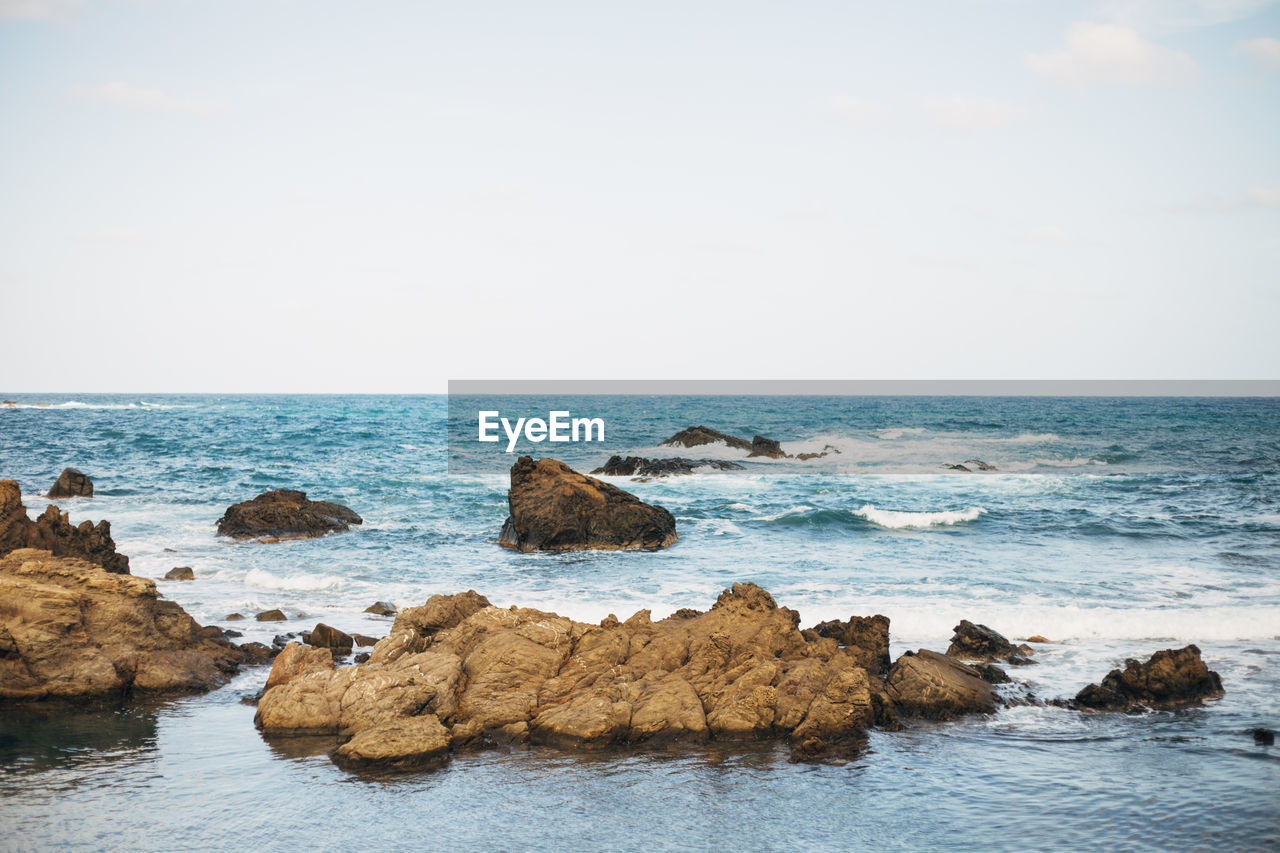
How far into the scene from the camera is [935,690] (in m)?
11.3

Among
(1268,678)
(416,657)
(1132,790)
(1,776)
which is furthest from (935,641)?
(1,776)

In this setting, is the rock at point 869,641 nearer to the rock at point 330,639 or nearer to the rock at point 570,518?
the rock at point 330,639

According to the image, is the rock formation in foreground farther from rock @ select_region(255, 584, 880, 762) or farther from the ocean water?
the ocean water

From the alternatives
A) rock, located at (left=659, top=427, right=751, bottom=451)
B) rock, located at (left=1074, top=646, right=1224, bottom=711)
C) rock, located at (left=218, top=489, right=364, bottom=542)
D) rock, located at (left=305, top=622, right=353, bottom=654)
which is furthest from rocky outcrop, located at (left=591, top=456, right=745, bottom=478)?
rock, located at (left=1074, top=646, right=1224, bottom=711)

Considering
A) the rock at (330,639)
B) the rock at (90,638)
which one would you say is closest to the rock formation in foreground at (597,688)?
the rock at (330,639)

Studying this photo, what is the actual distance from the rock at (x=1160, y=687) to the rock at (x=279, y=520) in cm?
2033

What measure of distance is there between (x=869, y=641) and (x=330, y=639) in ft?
26.8

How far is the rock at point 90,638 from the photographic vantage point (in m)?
11.4

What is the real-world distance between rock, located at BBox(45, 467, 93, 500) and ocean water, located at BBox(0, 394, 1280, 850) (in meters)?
1.21

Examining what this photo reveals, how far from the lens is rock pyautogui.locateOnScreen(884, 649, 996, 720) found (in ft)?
36.6

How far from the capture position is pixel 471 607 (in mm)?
13586

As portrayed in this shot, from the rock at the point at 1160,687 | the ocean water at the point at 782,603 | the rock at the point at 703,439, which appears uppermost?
the rock at the point at 703,439

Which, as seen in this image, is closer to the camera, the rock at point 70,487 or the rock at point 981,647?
the rock at point 981,647

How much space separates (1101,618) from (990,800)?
850 centimetres
